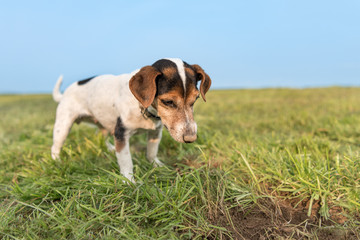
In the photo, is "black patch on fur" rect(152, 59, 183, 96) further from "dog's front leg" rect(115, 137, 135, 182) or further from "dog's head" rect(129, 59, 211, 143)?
"dog's front leg" rect(115, 137, 135, 182)

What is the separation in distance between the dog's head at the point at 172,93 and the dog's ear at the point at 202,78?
206 mm

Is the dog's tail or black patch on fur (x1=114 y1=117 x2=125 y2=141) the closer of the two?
black patch on fur (x1=114 y1=117 x2=125 y2=141)

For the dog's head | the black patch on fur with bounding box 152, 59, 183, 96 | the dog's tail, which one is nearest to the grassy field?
the dog's head

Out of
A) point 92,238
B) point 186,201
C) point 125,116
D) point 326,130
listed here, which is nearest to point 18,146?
point 125,116

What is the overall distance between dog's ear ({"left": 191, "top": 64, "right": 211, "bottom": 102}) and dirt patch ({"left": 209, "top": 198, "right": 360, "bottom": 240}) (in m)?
1.42

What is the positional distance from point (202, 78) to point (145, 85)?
2.59 feet

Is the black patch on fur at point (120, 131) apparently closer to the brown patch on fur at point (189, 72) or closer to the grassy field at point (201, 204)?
the grassy field at point (201, 204)

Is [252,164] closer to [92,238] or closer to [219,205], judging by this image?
[219,205]

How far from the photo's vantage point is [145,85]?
3.08 meters

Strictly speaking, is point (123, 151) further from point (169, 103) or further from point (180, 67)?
point (180, 67)

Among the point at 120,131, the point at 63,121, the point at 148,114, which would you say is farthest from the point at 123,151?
the point at 63,121

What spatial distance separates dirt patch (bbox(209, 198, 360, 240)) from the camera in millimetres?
2604

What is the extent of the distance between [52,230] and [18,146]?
403 cm

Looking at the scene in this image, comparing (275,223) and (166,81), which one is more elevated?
(166,81)
